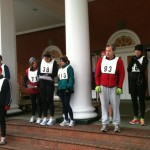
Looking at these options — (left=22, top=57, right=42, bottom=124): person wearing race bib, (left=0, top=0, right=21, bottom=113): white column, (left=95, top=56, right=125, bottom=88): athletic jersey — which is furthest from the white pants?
(left=0, top=0, right=21, bottom=113): white column

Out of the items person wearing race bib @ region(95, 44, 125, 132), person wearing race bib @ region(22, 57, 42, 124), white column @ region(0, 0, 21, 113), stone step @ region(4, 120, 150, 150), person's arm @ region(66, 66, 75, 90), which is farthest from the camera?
white column @ region(0, 0, 21, 113)

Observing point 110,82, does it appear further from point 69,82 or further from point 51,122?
point 51,122

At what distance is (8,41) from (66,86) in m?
2.83

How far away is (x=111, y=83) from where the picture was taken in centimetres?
450

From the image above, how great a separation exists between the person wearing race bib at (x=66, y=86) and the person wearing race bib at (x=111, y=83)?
30.6 inches

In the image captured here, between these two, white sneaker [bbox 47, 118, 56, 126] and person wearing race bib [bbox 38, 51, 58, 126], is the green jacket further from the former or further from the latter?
white sneaker [bbox 47, 118, 56, 126]

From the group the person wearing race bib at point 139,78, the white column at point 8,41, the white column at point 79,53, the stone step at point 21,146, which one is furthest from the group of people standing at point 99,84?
the white column at point 8,41

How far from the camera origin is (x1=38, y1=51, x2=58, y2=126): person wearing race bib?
17.7 feet

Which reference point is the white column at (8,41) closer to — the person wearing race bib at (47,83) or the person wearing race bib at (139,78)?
the person wearing race bib at (47,83)

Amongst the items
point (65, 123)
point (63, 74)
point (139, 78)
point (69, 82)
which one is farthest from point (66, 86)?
point (139, 78)

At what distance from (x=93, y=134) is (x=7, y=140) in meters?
1.89

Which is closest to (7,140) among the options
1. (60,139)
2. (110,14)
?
(60,139)

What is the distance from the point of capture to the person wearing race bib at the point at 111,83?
4.52 meters

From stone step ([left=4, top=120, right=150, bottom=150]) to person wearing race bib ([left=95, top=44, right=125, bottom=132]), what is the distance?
19 cm
